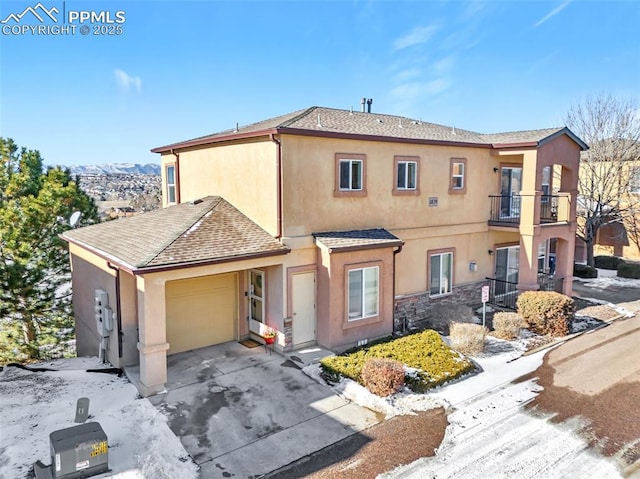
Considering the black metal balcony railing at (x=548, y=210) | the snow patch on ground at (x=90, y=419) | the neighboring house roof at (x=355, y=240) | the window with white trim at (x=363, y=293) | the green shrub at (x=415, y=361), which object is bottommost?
the snow patch on ground at (x=90, y=419)

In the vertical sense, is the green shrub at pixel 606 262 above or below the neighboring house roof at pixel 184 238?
below

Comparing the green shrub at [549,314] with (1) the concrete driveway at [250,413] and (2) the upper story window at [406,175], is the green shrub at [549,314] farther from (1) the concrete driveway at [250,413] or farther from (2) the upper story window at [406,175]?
(1) the concrete driveway at [250,413]

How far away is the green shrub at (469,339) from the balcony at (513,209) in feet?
19.6

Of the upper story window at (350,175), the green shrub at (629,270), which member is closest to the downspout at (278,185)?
the upper story window at (350,175)

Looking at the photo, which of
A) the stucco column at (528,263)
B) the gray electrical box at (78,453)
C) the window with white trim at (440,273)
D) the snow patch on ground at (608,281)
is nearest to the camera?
the gray electrical box at (78,453)

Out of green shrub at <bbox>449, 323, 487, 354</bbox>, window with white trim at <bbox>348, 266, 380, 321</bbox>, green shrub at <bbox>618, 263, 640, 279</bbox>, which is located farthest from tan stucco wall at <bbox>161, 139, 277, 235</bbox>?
green shrub at <bbox>618, 263, 640, 279</bbox>

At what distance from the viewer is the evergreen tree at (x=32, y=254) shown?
53.1 ft

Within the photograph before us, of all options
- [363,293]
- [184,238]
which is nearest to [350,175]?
[363,293]

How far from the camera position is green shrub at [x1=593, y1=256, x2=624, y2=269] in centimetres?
2541

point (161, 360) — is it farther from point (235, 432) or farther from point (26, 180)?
point (26, 180)

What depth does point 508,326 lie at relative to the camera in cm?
1373

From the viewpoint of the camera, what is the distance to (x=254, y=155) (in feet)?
42.2

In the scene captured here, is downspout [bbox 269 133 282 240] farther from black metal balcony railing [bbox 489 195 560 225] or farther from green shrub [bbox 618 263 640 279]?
green shrub [bbox 618 263 640 279]

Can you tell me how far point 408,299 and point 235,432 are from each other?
8.23m
